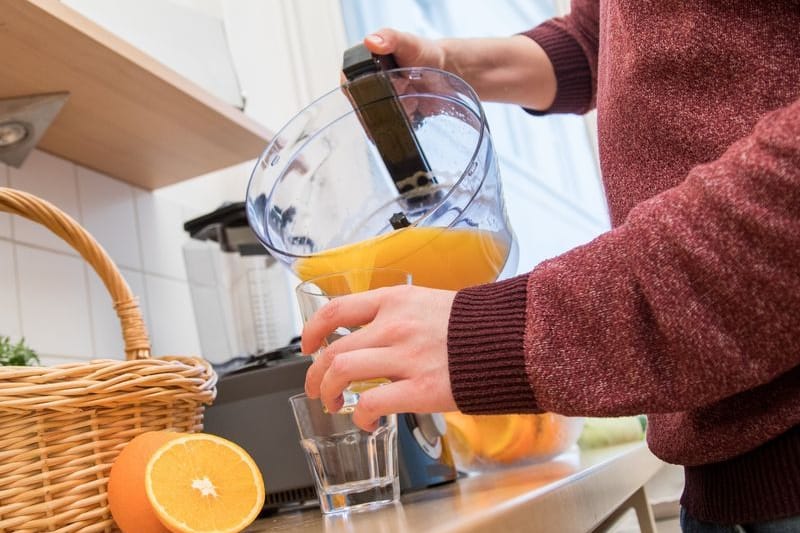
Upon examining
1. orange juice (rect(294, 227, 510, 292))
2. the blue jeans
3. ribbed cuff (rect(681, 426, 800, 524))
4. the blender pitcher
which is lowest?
the blue jeans

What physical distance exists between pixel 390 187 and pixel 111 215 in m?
0.68

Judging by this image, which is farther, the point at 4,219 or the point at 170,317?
the point at 170,317

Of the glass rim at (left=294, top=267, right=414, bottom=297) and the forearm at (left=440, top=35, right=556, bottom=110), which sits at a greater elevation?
the forearm at (left=440, top=35, right=556, bottom=110)

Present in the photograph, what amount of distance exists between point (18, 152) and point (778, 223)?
0.98m

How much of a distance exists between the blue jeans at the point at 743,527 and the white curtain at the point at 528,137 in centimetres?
124

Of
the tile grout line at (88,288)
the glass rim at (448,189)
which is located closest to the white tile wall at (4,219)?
the tile grout line at (88,288)

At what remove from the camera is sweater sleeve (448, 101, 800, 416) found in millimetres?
414

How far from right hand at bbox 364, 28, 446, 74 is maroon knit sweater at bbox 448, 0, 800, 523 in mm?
227

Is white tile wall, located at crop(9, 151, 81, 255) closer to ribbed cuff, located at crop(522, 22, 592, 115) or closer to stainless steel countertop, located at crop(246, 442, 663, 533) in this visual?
stainless steel countertop, located at crop(246, 442, 663, 533)

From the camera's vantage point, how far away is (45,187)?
1.16 metres

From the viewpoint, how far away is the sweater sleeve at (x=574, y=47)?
3.04 ft

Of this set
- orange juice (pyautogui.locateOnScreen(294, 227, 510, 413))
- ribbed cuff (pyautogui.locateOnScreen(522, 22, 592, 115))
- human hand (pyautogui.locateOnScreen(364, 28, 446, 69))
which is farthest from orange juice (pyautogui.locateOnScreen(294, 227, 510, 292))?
ribbed cuff (pyautogui.locateOnScreen(522, 22, 592, 115))

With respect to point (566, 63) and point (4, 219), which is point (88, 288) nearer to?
point (4, 219)

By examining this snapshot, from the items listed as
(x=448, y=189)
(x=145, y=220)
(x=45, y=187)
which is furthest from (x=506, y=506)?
(x=145, y=220)
